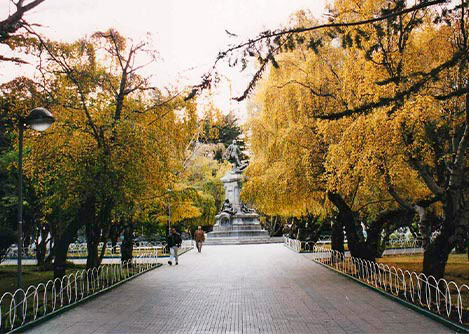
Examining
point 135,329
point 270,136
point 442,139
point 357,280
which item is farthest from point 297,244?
point 135,329

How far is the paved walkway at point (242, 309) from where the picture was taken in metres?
8.95

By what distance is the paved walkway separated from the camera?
8.95m

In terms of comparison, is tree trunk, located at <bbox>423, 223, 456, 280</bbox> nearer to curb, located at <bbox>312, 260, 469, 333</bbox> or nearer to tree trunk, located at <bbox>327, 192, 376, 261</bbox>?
curb, located at <bbox>312, 260, 469, 333</bbox>

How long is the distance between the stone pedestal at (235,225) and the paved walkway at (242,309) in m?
27.6

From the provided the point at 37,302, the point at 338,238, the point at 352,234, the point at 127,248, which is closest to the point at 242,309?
the point at 37,302

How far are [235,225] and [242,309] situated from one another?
34612mm

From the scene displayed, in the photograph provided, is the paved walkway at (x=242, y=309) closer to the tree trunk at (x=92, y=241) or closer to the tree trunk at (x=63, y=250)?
the tree trunk at (x=92, y=241)

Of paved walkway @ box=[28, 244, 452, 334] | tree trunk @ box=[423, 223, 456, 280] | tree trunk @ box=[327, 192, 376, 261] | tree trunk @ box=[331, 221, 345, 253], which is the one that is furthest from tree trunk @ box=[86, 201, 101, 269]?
tree trunk @ box=[331, 221, 345, 253]

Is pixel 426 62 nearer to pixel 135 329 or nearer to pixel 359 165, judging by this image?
pixel 359 165

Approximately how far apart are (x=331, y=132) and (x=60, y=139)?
7410 millimetres

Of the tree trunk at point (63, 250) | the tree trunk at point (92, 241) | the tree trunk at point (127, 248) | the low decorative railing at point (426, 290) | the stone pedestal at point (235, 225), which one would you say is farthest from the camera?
the stone pedestal at point (235, 225)

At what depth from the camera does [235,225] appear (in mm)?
45344

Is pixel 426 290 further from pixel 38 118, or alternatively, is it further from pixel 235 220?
pixel 235 220

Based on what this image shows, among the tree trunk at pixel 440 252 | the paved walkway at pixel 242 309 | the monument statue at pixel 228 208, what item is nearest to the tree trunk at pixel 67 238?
the paved walkway at pixel 242 309
